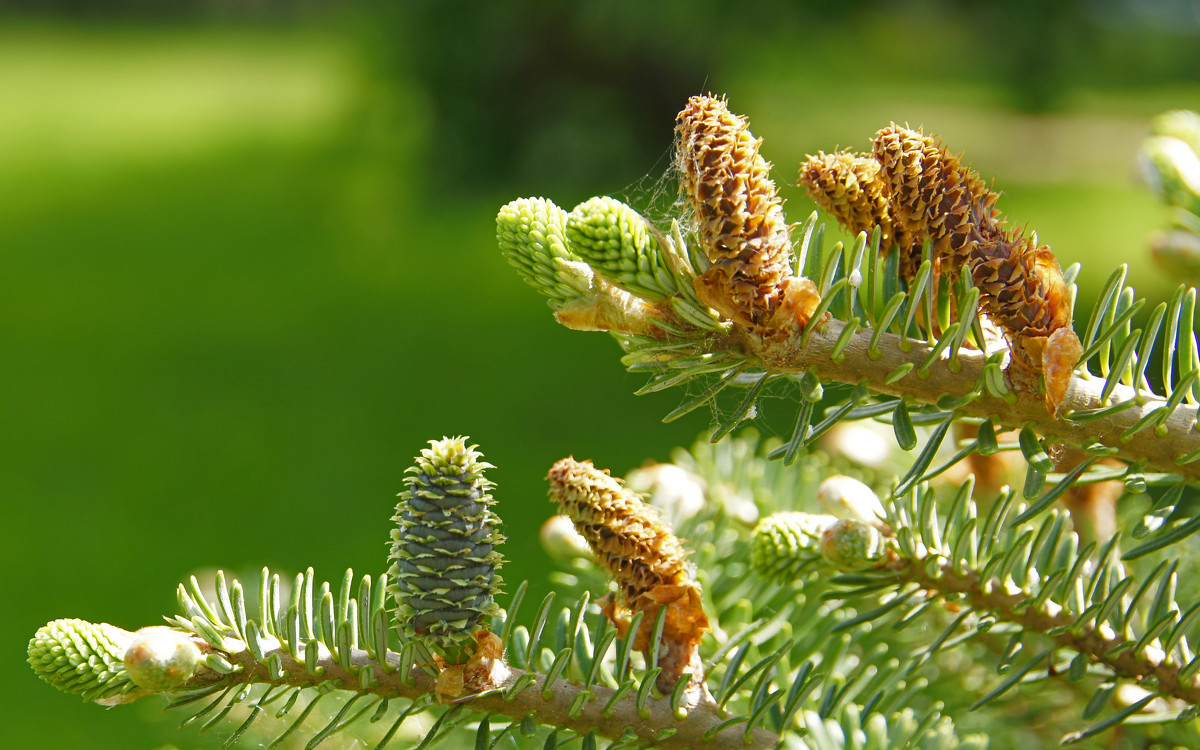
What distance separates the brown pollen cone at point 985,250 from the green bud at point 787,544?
14 cm

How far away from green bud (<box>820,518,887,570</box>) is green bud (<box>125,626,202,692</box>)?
0.90 feet

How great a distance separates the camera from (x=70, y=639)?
40cm

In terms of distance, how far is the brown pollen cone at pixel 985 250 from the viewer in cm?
40

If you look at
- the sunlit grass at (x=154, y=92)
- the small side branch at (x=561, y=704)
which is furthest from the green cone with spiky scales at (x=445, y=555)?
the sunlit grass at (x=154, y=92)

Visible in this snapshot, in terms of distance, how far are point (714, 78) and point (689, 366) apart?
588 cm

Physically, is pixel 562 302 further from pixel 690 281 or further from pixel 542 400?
pixel 542 400

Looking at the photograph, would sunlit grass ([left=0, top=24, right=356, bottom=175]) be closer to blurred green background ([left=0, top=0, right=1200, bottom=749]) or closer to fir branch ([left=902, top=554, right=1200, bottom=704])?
blurred green background ([left=0, top=0, right=1200, bottom=749])

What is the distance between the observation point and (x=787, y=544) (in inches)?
20.3

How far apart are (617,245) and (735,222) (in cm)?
4

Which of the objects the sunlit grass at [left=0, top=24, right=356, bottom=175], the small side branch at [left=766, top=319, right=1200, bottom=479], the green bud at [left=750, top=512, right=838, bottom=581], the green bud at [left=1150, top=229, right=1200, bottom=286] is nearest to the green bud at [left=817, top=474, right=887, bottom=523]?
the green bud at [left=750, top=512, right=838, bottom=581]

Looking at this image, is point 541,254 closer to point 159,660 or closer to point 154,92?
point 159,660

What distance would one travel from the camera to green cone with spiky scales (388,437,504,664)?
418mm

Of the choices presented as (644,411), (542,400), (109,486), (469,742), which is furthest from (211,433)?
(469,742)

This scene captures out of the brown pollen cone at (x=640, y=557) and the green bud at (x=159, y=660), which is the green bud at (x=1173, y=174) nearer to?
the brown pollen cone at (x=640, y=557)
